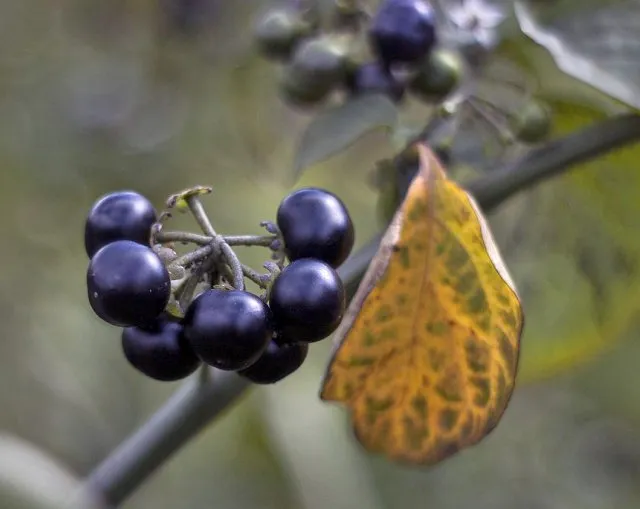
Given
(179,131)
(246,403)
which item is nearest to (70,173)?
(179,131)

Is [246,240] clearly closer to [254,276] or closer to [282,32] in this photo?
[254,276]

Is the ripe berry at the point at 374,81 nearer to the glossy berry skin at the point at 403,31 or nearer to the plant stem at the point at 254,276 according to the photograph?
the glossy berry skin at the point at 403,31

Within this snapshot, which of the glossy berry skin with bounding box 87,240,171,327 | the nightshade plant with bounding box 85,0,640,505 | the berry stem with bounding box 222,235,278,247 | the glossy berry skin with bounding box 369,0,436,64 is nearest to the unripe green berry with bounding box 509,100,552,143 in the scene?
the nightshade plant with bounding box 85,0,640,505

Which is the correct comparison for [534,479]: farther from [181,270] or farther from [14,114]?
[181,270]

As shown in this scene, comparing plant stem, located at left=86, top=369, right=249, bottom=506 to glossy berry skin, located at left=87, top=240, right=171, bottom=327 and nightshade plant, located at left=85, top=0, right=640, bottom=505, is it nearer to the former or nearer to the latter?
nightshade plant, located at left=85, top=0, right=640, bottom=505

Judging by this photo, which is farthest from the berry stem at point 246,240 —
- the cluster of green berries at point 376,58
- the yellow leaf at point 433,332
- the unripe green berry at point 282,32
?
the unripe green berry at point 282,32
